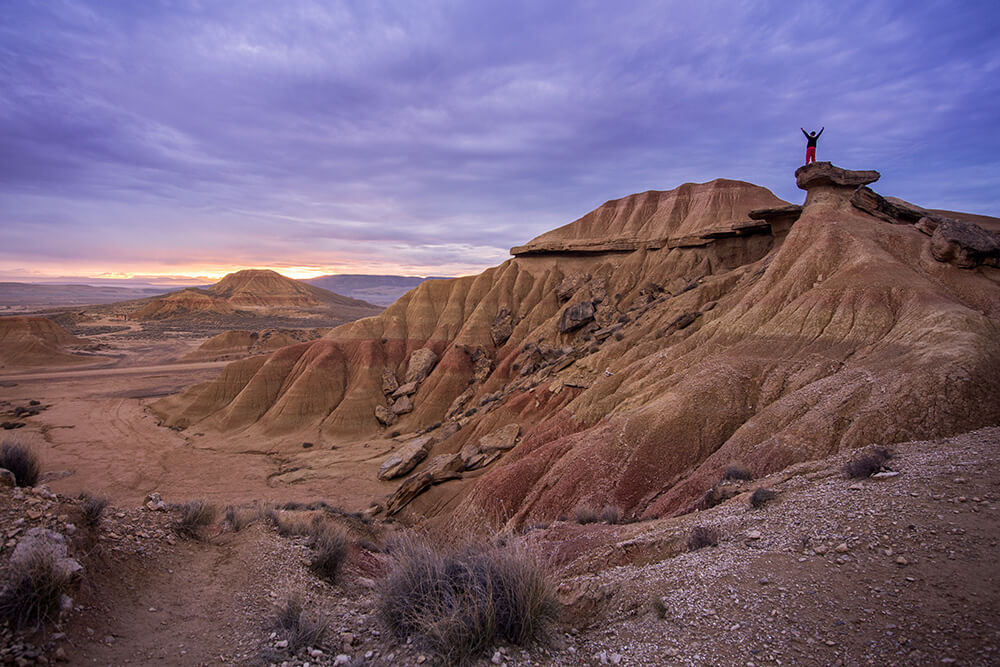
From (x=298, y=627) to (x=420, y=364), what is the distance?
35.3 m

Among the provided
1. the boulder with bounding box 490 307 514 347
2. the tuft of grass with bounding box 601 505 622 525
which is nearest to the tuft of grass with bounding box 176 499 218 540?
the tuft of grass with bounding box 601 505 622 525

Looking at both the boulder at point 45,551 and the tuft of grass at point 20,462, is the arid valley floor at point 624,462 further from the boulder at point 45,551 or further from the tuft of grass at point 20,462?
the tuft of grass at point 20,462

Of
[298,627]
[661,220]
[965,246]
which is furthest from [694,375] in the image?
[661,220]

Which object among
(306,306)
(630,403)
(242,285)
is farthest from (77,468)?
(242,285)

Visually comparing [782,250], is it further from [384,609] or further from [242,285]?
[242,285]

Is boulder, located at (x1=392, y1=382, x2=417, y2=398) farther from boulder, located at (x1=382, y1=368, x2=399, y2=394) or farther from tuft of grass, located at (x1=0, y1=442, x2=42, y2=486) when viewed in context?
tuft of grass, located at (x1=0, y1=442, x2=42, y2=486)

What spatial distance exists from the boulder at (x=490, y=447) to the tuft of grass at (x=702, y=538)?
575 inches

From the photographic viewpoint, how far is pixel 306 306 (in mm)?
165625

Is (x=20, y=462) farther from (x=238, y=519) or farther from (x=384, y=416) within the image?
(x=384, y=416)

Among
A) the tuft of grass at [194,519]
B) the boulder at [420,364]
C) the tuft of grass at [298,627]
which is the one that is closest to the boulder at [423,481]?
the tuft of grass at [194,519]

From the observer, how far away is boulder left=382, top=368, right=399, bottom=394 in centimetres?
3969

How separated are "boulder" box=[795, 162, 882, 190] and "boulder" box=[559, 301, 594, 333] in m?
15.6

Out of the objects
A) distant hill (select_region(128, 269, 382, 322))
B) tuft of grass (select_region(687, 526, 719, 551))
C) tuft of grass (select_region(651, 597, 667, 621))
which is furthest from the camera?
distant hill (select_region(128, 269, 382, 322))

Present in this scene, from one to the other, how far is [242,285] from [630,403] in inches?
7378
